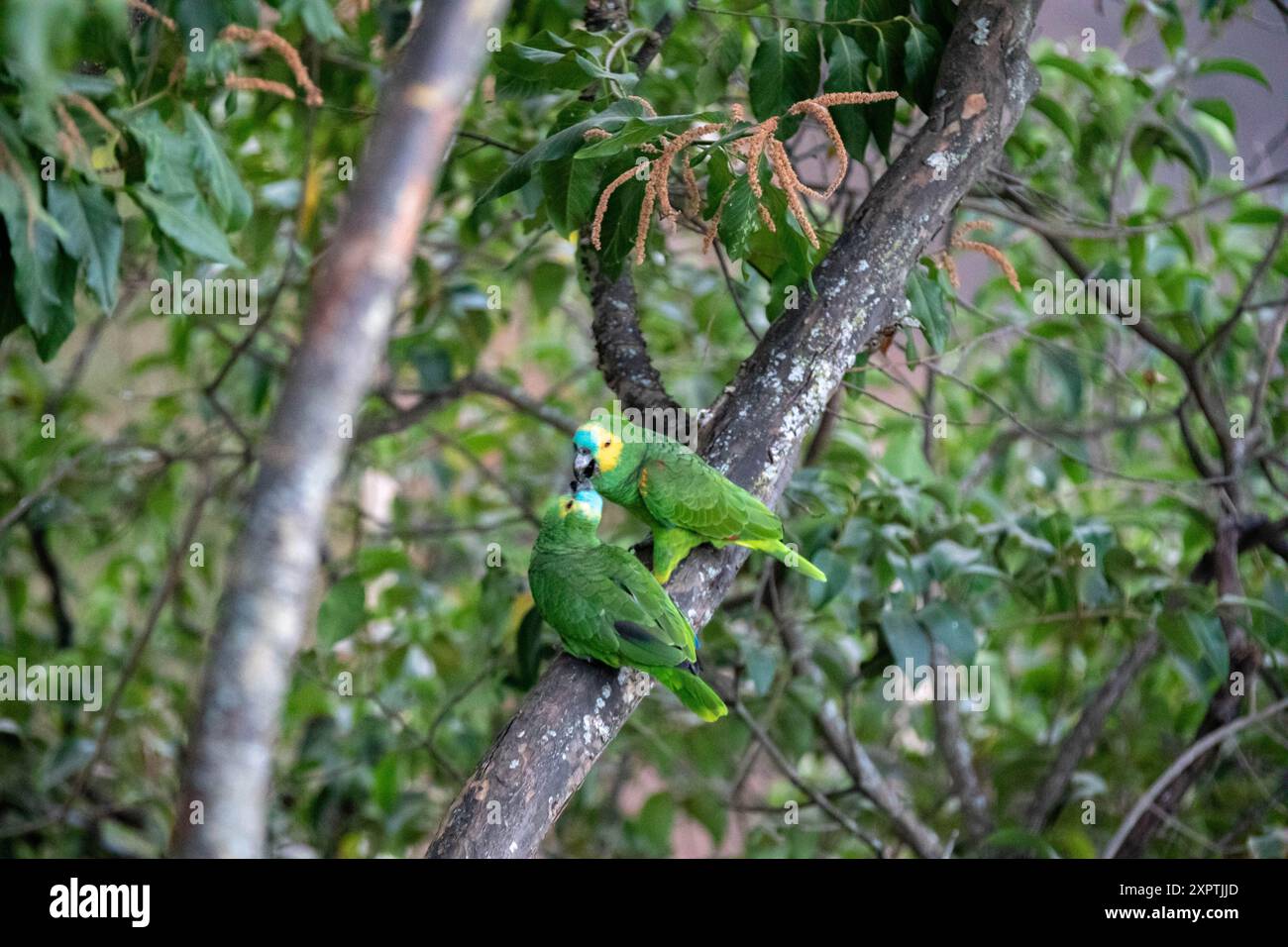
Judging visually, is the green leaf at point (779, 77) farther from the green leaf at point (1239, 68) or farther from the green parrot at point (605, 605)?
the green leaf at point (1239, 68)

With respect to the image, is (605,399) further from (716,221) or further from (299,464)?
(299,464)

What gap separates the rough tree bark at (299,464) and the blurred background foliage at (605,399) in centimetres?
74

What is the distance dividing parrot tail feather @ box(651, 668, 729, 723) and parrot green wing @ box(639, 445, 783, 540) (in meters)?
0.20

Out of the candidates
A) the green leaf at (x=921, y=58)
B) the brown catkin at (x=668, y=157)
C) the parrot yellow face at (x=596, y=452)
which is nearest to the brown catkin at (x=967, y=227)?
the green leaf at (x=921, y=58)

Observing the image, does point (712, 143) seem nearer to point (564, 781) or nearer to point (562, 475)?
point (564, 781)

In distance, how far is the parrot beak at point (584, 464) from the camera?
1.65 meters

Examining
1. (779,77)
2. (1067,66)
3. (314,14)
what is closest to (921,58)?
(779,77)

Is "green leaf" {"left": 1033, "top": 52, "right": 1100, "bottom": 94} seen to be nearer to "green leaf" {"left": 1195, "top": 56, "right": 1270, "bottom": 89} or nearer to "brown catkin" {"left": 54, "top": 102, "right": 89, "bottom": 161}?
"green leaf" {"left": 1195, "top": 56, "right": 1270, "bottom": 89}

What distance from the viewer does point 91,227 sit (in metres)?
1.42

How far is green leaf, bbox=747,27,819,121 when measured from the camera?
5.55ft

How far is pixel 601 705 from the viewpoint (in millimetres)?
1412

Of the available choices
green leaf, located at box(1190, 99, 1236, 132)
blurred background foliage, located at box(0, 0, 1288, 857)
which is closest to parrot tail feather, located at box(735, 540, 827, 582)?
blurred background foliage, located at box(0, 0, 1288, 857)

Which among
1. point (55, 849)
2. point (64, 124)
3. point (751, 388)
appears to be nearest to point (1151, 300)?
point (751, 388)
